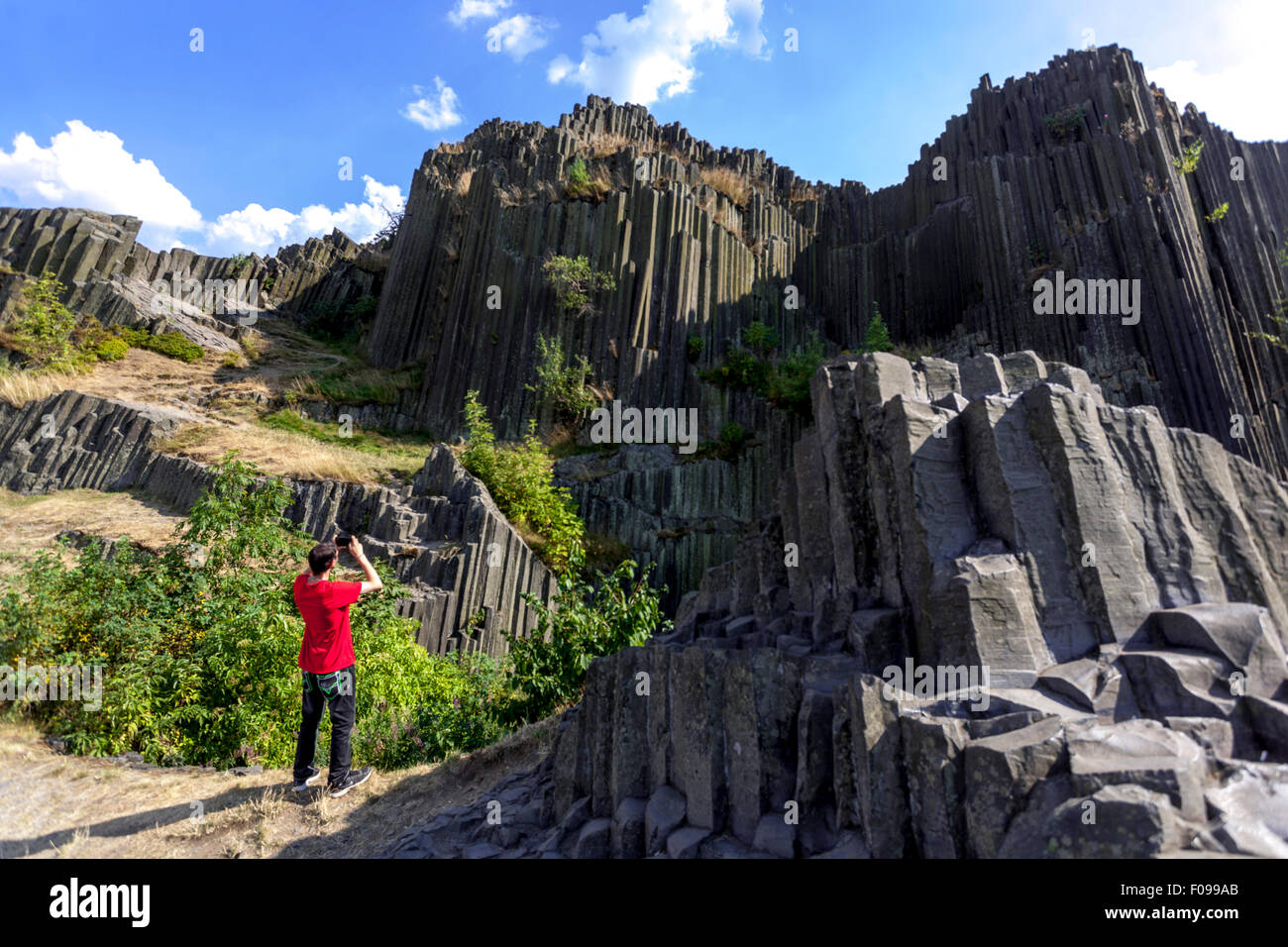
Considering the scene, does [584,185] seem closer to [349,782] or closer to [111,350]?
[111,350]

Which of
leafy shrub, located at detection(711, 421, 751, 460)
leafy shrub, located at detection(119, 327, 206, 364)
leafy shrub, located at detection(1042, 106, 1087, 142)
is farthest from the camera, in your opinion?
leafy shrub, located at detection(119, 327, 206, 364)

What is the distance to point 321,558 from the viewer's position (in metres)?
5.30

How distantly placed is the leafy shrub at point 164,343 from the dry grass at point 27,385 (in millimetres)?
4054

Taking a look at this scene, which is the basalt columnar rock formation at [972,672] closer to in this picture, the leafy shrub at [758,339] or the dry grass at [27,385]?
the leafy shrub at [758,339]

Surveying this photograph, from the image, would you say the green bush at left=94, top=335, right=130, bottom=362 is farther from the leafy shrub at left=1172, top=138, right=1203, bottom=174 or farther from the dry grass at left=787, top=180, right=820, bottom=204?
the leafy shrub at left=1172, top=138, right=1203, bottom=174

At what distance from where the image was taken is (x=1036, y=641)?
3578 millimetres

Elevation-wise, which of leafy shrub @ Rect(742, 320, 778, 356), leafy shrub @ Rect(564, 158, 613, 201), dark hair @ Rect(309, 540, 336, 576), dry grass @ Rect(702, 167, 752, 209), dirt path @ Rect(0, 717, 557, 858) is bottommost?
dirt path @ Rect(0, 717, 557, 858)

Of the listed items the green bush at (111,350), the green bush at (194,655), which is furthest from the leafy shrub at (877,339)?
the green bush at (111,350)

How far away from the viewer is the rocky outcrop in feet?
47.9

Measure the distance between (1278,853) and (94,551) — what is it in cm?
1078

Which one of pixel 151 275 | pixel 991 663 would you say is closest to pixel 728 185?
pixel 991 663

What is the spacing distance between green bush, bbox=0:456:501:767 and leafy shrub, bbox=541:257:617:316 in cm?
1325

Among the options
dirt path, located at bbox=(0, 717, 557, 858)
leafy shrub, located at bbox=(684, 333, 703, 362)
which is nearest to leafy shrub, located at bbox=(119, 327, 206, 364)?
leafy shrub, located at bbox=(684, 333, 703, 362)

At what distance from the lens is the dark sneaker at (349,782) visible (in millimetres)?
5723
